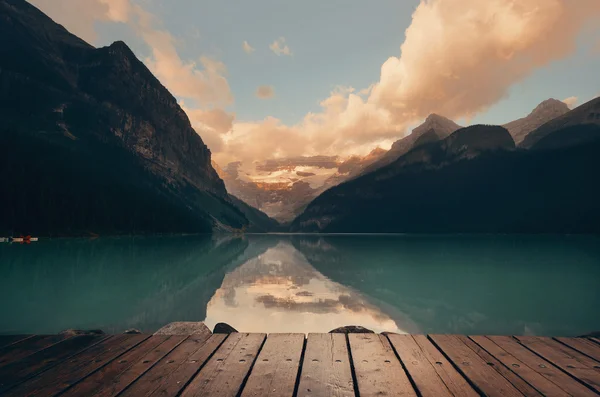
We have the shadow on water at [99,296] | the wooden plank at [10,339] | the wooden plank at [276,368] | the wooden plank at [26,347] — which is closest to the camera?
the wooden plank at [276,368]

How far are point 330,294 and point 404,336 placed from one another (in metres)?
27.6

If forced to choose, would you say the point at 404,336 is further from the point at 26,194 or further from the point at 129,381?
the point at 26,194

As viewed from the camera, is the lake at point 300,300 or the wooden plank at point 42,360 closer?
the wooden plank at point 42,360

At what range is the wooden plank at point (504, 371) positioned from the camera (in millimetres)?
5570

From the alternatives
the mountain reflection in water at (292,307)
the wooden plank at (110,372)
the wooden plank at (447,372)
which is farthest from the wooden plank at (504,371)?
the mountain reflection in water at (292,307)

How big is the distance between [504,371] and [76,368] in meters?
6.89

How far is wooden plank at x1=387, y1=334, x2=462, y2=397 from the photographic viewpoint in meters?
5.55

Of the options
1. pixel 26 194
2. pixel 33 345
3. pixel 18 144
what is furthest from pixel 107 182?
pixel 33 345

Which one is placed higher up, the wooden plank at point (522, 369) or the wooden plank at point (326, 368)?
the wooden plank at point (326, 368)

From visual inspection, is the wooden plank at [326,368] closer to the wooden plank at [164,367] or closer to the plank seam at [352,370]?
the plank seam at [352,370]

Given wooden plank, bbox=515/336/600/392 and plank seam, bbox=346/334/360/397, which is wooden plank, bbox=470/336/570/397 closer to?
wooden plank, bbox=515/336/600/392

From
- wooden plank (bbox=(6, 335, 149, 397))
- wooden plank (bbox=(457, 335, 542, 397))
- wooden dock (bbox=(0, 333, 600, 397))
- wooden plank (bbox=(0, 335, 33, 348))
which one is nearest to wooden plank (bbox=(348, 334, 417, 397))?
wooden dock (bbox=(0, 333, 600, 397))

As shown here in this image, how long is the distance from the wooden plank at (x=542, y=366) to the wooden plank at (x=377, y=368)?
2.19 metres

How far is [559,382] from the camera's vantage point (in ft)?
19.3
